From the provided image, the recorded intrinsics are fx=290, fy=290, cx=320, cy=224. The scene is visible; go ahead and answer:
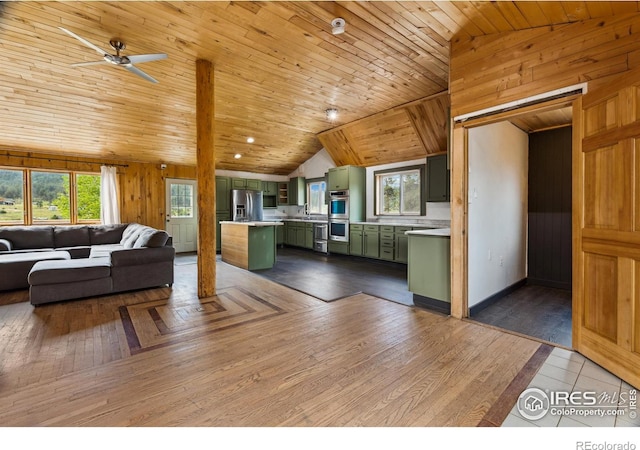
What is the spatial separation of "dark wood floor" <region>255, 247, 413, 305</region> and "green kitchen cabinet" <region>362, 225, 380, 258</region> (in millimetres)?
184

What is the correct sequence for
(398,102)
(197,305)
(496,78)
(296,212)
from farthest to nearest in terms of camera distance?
(296,212)
(398,102)
(197,305)
(496,78)

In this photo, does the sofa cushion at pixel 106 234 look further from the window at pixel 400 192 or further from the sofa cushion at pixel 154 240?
the window at pixel 400 192

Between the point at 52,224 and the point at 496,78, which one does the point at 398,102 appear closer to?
the point at 496,78

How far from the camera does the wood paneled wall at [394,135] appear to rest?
5.08 metres

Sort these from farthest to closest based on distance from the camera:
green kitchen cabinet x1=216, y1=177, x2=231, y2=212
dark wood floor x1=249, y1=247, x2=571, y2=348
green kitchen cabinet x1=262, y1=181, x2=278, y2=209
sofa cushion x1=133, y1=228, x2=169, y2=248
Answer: green kitchen cabinet x1=262, y1=181, x2=278, y2=209, green kitchen cabinet x1=216, y1=177, x2=231, y2=212, sofa cushion x1=133, y1=228, x2=169, y2=248, dark wood floor x1=249, y1=247, x2=571, y2=348

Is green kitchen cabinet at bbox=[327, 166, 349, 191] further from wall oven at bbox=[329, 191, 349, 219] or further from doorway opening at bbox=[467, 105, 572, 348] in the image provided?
doorway opening at bbox=[467, 105, 572, 348]

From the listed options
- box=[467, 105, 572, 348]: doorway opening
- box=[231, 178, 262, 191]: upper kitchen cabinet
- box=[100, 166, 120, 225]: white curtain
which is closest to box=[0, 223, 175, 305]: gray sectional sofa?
box=[100, 166, 120, 225]: white curtain

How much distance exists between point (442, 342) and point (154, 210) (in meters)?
7.40

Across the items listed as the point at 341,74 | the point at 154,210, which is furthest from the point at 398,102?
the point at 154,210

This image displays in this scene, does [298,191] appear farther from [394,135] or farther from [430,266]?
[430,266]

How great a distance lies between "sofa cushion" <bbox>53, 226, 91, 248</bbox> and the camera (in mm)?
5625

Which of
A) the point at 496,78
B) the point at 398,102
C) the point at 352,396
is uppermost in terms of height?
the point at 398,102

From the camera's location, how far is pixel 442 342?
2.50 meters

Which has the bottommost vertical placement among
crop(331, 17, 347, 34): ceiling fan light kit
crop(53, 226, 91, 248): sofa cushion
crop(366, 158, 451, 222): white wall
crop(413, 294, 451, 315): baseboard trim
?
crop(413, 294, 451, 315): baseboard trim
